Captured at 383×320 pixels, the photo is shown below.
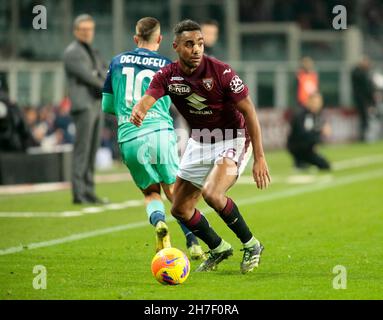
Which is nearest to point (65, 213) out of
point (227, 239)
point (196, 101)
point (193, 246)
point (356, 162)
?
point (227, 239)

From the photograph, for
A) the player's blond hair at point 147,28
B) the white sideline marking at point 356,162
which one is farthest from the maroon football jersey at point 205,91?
the white sideline marking at point 356,162

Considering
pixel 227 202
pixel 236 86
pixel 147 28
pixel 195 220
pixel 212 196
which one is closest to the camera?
pixel 236 86

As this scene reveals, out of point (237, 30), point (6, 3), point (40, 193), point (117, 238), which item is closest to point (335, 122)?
point (237, 30)

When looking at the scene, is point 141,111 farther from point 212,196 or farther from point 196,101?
point 212,196

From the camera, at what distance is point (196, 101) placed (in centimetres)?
973

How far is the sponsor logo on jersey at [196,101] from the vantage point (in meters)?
9.70

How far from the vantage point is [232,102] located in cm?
970

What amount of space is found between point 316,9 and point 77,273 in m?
29.6

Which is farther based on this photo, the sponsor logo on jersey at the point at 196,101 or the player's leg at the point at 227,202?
the player's leg at the point at 227,202

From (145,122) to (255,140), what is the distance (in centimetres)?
182

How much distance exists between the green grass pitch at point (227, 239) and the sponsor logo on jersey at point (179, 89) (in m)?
1.52

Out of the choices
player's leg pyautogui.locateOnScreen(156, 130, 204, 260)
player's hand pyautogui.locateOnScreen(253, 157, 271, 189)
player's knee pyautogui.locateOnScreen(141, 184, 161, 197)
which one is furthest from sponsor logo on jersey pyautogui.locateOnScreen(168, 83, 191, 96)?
player's knee pyautogui.locateOnScreen(141, 184, 161, 197)

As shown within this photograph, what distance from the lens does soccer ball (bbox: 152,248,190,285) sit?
30.3ft

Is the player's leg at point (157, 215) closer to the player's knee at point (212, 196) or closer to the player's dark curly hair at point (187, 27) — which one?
the player's knee at point (212, 196)
